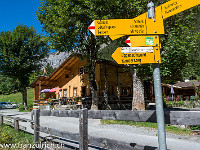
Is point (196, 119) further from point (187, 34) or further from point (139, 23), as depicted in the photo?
point (187, 34)

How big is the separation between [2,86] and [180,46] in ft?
246

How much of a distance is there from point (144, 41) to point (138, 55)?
0.25m

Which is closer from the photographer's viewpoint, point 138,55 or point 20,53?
point 138,55

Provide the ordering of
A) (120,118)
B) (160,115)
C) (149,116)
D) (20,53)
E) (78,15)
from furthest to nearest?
(20,53)
(78,15)
(120,118)
(149,116)
(160,115)

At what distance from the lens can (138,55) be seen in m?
2.73

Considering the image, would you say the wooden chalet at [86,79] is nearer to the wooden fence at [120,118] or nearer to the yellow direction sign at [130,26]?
the wooden fence at [120,118]

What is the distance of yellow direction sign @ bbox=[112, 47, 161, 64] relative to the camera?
2682 mm

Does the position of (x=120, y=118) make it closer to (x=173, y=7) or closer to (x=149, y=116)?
(x=149, y=116)

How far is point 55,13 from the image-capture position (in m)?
16.2

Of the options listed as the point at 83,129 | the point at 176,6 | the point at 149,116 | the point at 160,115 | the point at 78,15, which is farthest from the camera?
the point at 78,15

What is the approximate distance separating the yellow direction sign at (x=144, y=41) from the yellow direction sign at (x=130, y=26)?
0.08m

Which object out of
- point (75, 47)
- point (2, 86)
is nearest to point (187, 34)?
point (75, 47)

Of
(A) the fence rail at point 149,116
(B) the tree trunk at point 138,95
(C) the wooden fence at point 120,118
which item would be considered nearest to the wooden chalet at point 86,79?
(B) the tree trunk at point 138,95

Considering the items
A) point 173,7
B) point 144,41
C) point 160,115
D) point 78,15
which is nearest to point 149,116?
point 160,115
